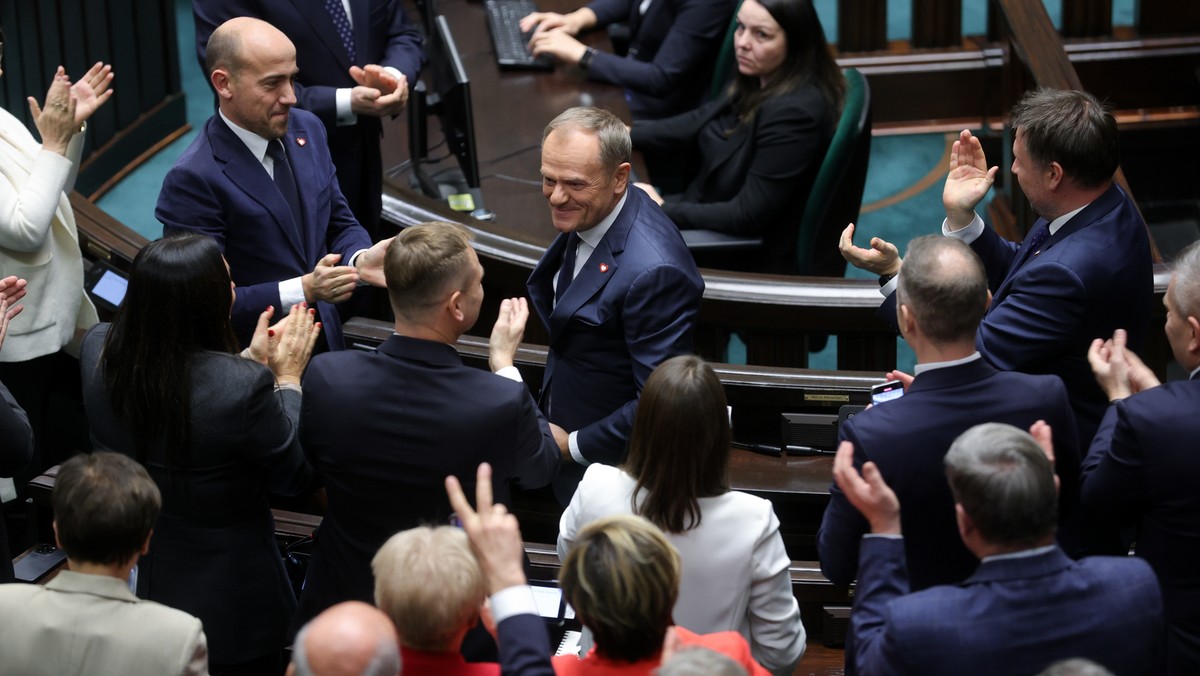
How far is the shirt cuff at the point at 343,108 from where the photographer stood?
3.71m

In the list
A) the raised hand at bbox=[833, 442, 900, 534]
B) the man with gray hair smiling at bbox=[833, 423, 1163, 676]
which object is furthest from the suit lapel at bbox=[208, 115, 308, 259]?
the man with gray hair smiling at bbox=[833, 423, 1163, 676]

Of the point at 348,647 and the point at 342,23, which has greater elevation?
the point at 342,23

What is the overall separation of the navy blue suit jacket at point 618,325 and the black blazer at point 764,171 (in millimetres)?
1423

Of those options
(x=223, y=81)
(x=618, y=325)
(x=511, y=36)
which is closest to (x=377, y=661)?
(x=618, y=325)

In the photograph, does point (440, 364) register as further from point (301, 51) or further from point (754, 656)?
point (301, 51)

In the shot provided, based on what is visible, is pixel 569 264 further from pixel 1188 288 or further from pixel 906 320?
pixel 1188 288

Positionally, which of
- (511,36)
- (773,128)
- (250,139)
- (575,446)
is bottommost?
(575,446)

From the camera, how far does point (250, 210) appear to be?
3.03 meters

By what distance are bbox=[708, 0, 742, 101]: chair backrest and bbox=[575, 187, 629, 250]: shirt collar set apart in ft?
7.98

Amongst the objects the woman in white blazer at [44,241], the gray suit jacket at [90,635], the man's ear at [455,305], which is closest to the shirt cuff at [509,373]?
the man's ear at [455,305]

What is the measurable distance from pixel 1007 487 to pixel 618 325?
3.28 ft

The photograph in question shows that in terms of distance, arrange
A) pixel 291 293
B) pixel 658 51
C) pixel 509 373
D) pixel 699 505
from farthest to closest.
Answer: pixel 658 51
pixel 291 293
pixel 509 373
pixel 699 505

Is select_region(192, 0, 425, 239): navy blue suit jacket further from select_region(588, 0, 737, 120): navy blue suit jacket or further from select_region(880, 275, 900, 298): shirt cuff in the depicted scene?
select_region(880, 275, 900, 298): shirt cuff

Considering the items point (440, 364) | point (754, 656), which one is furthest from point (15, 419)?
point (754, 656)
